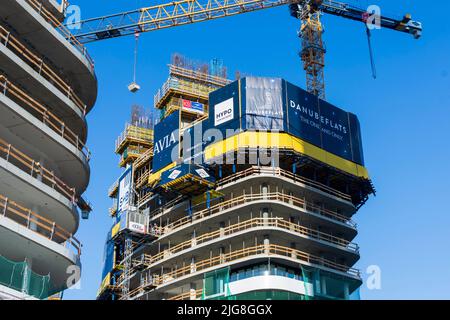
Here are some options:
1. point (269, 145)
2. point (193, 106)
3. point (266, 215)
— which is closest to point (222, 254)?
point (266, 215)

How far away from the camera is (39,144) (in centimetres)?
3716

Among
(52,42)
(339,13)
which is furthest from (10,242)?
(339,13)

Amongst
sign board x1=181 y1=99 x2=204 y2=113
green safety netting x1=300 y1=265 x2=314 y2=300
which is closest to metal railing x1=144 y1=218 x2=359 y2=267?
green safety netting x1=300 y1=265 x2=314 y2=300

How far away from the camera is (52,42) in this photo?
39750 mm

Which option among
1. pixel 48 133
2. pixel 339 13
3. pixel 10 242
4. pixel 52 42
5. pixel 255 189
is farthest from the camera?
pixel 339 13

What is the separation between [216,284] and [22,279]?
36.6 meters

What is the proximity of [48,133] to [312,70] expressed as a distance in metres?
68.8

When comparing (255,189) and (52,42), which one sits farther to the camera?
(255,189)

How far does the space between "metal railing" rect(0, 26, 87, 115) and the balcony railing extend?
28679 millimetres

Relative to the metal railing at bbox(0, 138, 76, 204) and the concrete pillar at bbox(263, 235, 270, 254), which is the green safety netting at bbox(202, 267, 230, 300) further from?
the metal railing at bbox(0, 138, 76, 204)

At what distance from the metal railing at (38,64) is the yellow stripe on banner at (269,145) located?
100ft

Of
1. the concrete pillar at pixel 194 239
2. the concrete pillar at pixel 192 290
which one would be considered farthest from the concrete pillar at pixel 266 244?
the concrete pillar at pixel 192 290

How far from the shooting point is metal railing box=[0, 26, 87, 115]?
36753 mm
